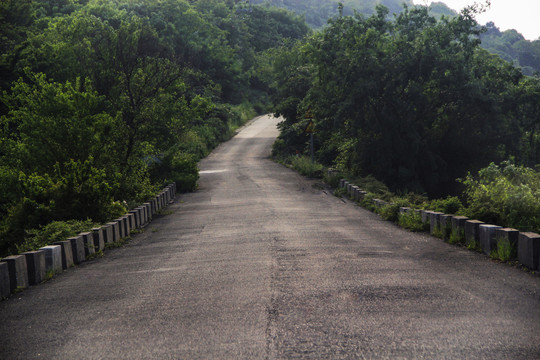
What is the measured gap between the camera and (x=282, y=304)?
6781mm

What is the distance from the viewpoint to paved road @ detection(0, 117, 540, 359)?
17.8ft

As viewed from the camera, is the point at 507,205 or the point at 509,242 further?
the point at 507,205

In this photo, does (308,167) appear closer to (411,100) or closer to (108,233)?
(411,100)

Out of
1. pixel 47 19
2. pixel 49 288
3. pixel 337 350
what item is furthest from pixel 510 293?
pixel 47 19

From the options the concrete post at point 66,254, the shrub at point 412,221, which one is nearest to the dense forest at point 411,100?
the shrub at point 412,221

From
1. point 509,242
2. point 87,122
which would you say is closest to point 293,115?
point 87,122

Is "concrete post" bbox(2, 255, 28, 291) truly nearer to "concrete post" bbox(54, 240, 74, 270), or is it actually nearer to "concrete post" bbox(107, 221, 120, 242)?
"concrete post" bbox(54, 240, 74, 270)

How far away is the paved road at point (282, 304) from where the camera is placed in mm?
5422

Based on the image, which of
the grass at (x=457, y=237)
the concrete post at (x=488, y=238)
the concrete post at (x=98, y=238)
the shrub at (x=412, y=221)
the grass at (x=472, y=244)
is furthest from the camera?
the shrub at (x=412, y=221)

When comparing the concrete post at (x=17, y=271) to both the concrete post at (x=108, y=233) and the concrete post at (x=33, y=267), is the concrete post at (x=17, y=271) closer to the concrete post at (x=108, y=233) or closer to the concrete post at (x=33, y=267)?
the concrete post at (x=33, y=267)

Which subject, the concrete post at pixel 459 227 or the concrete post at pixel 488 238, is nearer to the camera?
the concrete post at pixel 488 238

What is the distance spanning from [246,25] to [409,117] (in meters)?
78.3

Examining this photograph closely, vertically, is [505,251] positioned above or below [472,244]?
above

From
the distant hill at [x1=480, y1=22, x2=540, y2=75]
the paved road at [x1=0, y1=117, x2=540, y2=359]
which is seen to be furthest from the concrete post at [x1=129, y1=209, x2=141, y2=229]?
the distant hill at [x1=480, y1=22, x2=540, y2=75]
